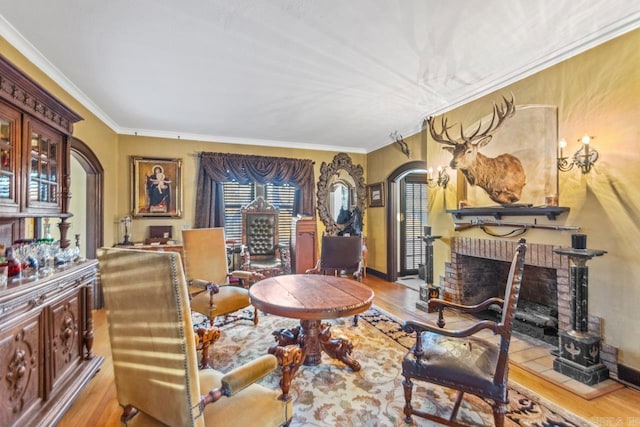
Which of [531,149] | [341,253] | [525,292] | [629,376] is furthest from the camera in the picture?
[341,253]

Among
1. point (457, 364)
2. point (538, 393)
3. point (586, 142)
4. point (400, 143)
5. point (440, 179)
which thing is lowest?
point (538, 393)

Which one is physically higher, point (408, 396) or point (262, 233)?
point (262, 233)

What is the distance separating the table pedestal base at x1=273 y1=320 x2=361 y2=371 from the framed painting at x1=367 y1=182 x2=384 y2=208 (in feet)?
11.7

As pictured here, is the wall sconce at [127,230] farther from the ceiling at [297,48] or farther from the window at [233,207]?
the ceiling at [297,48]

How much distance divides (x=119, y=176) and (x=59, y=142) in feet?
8.26

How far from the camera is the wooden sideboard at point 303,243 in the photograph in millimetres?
5379

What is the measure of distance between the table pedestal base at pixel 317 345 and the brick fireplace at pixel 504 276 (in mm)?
1889

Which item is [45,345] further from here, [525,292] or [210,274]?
[525,292]

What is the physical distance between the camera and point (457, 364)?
1.68 m

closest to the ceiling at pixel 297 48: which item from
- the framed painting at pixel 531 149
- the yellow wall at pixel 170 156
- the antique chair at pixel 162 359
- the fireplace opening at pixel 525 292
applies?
the framed painting at pixel 531 149

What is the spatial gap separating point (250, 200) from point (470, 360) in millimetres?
4627

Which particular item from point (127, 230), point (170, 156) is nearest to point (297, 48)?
point (170, 156)

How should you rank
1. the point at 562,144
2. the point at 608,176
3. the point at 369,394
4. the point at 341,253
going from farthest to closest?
the point at 341,253 < the point at 562,144 < the point at 608,176 < the point at 369,394

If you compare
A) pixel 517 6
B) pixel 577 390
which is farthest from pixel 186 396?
pixel 517 6
